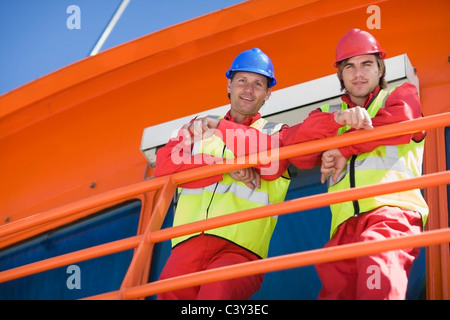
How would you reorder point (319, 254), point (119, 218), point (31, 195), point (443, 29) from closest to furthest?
point (319, 254), point (443, 29), point (119, 218), point (31, 195)

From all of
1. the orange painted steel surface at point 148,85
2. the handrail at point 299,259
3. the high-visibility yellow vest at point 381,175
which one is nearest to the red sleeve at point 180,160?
the high-visibility yellow vest at point 381,175

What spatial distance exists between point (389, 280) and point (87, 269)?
2.33 meters

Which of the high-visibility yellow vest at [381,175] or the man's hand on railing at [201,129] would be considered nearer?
the high-visibility yellow vest at [381,175]

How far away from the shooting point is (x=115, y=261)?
450 centimetres

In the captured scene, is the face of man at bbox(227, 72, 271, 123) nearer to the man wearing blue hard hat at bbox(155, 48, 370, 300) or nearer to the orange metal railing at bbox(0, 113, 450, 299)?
the man wearing blue hard hat at bbox(155, 48, 370, 300)

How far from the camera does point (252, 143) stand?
3.20 metres

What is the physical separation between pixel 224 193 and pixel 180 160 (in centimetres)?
27

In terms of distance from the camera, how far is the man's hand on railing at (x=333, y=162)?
3.20 meters

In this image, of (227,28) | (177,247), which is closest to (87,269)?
(177,247)

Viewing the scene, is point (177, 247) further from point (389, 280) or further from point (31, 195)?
point (31, 195)

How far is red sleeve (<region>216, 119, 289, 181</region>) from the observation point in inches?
126

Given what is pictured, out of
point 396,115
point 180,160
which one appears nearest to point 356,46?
point 396,115

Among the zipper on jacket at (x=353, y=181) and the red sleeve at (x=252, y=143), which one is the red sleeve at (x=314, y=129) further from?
the zipper on jacket at (x=353, y=181)

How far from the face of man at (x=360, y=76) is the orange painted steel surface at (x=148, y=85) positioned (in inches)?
30.0
